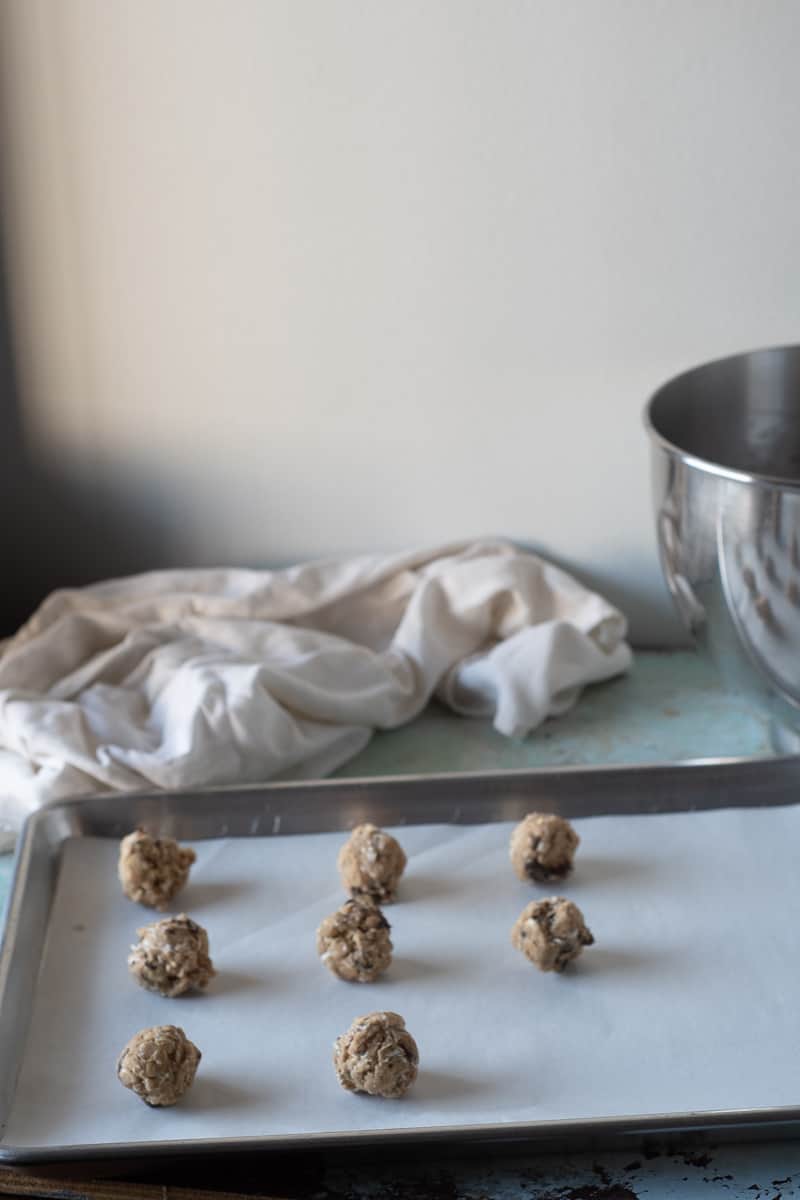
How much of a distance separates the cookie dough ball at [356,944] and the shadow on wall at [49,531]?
510 mm

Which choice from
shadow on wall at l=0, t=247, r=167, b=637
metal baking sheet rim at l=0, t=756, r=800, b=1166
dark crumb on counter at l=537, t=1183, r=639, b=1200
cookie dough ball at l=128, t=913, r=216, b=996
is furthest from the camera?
shadow on wall at l=0, t=247, r=167, b=637

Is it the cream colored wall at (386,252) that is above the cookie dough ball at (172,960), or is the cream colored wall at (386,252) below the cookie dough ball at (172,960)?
above

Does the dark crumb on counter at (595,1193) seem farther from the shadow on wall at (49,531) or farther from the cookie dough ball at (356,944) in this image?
the shadow on wall at (49,531)

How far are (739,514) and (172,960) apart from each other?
1.45 feet

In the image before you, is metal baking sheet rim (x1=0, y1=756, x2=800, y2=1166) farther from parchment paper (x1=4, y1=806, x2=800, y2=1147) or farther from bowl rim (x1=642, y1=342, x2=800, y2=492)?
bowl rim (x1=642, y1=342, x2=800, y2=492)

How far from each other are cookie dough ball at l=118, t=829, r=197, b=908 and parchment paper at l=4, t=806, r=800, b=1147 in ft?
0.05

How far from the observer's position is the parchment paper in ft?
2.44

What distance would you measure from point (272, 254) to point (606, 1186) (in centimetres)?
75

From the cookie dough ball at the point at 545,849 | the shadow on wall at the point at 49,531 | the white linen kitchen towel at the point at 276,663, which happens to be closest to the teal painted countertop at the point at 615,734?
the white linen kitchen towel at the point at 276,663

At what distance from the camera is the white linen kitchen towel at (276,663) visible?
1.01 meters

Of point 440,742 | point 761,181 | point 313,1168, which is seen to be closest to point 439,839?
point 440,742

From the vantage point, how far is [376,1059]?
2.40ft

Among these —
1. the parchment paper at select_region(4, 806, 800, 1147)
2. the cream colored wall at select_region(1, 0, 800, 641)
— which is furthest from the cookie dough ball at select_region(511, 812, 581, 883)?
the cream colored wall at select_region(1, 0, 800, 641)

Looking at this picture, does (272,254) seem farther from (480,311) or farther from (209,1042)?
(209,1042)
